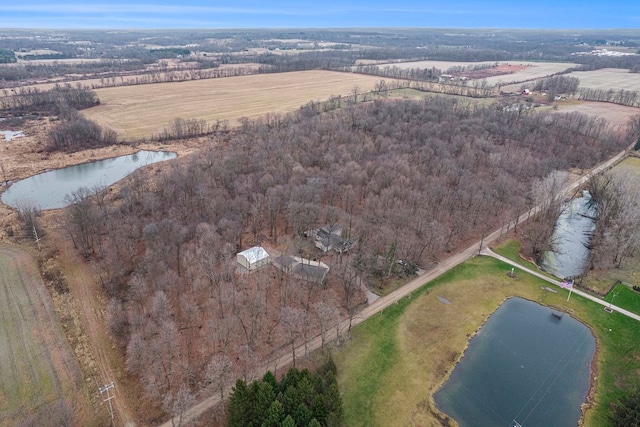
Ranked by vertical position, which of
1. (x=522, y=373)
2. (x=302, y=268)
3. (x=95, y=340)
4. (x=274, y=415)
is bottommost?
(x=522, y=373)

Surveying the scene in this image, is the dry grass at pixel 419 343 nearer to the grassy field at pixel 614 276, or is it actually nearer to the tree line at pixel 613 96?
the grassy field at pixel 614 276

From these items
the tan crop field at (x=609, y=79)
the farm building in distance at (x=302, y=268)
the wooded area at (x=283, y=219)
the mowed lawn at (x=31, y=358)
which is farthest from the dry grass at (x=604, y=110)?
the mowed lawn at (x=31, y=358)

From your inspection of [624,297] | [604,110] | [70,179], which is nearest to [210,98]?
[70,179]

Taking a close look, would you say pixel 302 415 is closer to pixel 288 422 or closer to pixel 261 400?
pixel 288 422

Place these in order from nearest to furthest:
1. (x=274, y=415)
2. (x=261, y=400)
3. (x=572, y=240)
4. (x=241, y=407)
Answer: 1. (x=274, y=415)
2. (x=241, y=407)
3. (x=261, y=400)
4. (x=572, y=240)

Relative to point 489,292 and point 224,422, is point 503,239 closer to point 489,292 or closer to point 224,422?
point 489,292

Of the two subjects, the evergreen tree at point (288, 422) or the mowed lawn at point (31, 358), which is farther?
the mowed lawn at point (31, 358)

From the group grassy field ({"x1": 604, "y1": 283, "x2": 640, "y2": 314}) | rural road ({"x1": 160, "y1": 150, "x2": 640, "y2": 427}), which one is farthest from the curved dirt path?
grassy field ({"x1": 604, "y1": 283, "x2": 640, "y2": 314})
